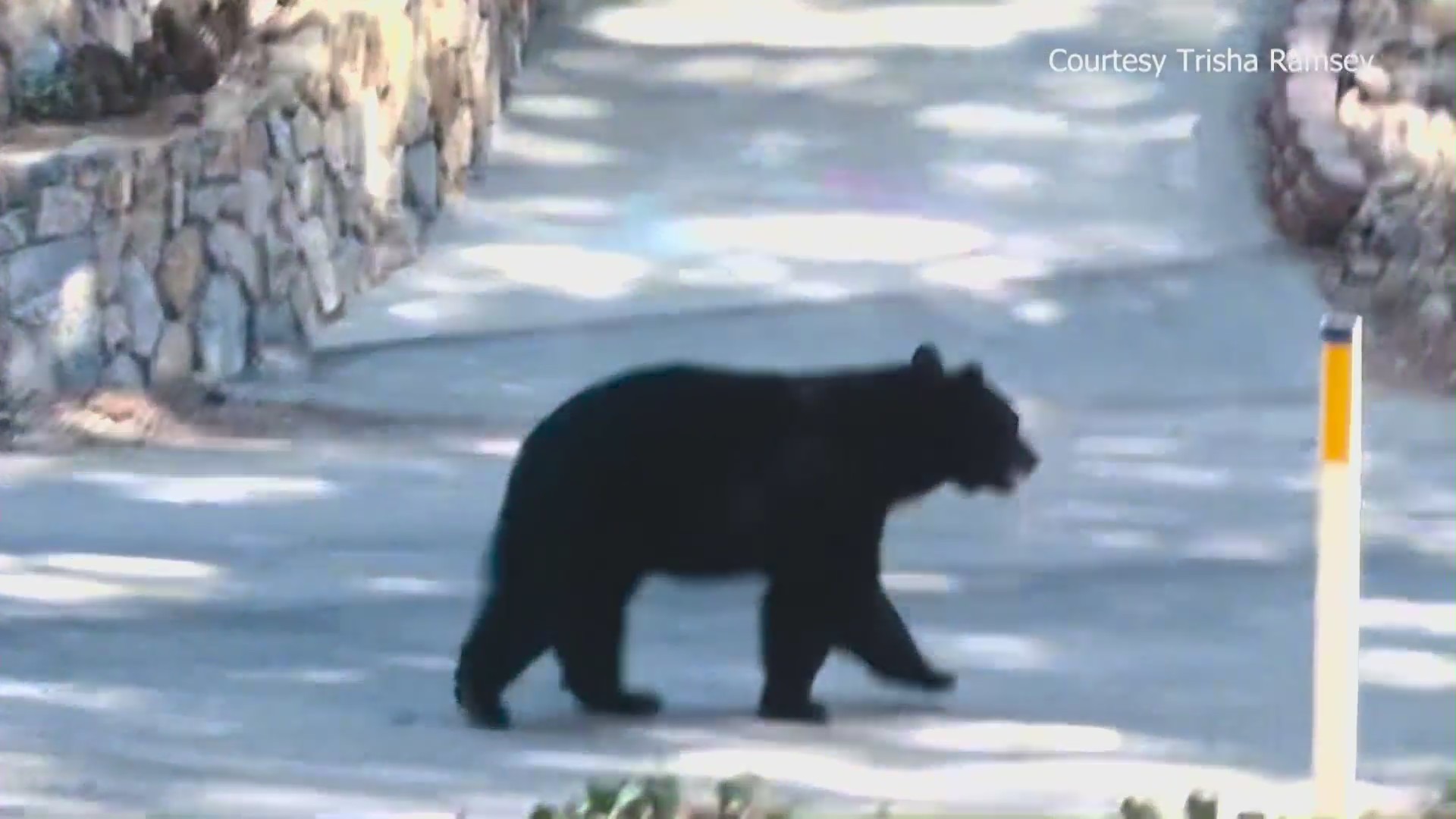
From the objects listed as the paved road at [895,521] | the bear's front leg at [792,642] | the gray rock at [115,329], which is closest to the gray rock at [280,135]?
the paved road at [895,521]

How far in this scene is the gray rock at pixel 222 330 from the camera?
1224 centimetres

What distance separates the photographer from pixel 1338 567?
4656mm

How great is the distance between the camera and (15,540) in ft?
31.2

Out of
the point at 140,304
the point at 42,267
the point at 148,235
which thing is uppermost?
the point at 148,235

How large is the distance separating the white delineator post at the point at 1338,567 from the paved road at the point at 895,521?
1503 millimetres

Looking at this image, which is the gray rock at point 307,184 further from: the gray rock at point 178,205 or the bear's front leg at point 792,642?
the bear's front leg at point 792,642

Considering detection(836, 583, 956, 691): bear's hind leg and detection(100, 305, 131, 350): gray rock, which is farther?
detection(100, 305, 131, 350): gray rock

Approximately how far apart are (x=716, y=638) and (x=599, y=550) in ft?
4.84

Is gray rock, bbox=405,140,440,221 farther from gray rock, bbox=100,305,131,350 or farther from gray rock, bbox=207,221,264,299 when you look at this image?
gray rock, bbox=100,305,131,350

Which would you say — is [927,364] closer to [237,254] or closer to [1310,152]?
[237,254]

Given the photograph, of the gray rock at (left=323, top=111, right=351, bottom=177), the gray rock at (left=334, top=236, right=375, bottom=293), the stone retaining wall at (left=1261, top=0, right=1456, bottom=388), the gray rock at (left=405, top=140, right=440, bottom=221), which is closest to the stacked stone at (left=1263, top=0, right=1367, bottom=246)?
the stone retaining wall at (left=1261, top=0, right=1456, bottom=388)

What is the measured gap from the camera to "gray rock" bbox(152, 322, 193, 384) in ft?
39.2

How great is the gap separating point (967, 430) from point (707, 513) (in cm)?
79

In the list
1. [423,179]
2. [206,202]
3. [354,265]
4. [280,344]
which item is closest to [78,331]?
[206,202]
